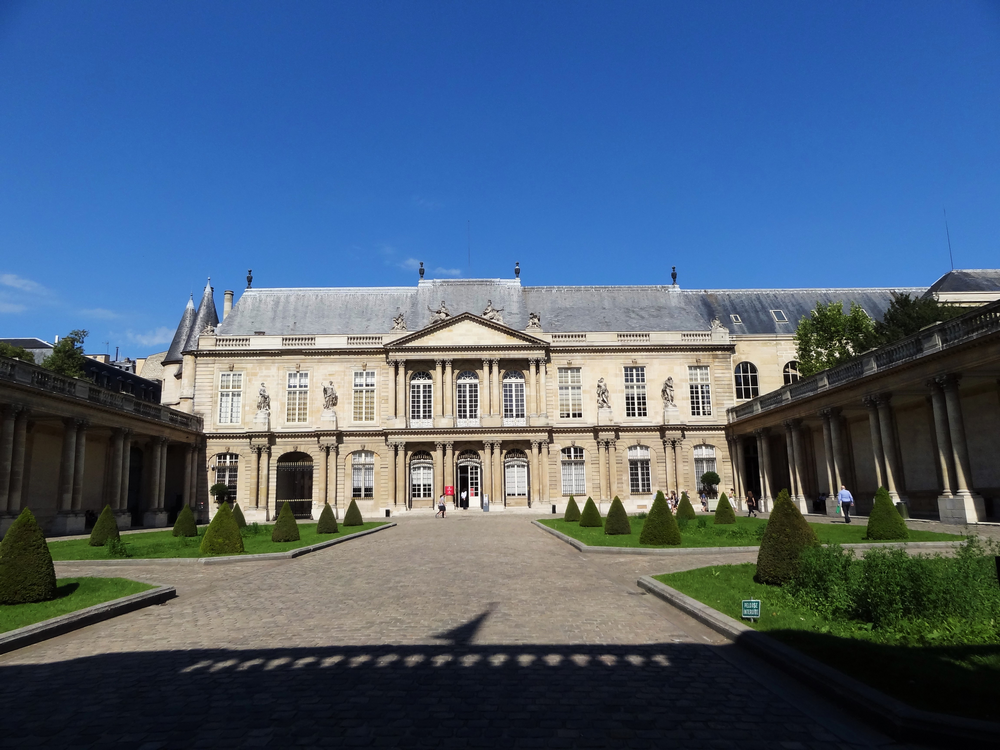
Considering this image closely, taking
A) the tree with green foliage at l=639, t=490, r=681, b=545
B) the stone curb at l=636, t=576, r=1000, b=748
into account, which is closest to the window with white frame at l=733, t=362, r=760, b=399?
the tree with green foliage at l=639, t=490, r=681, b=545

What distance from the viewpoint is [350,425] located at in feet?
135

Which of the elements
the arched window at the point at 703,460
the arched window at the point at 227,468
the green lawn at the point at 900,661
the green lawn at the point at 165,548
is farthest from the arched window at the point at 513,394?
the green lawn at the point at 900,661

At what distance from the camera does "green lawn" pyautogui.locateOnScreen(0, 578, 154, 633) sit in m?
8.82

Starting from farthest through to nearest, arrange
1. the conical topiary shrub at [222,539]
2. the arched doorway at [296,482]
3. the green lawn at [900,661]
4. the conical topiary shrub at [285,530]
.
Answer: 1. the arched doorway at [296,482]
2. the conical topiary shrub at [285,530]
3. the conical topiary shrub at [222,539]
4. the green lawn at [900,661]

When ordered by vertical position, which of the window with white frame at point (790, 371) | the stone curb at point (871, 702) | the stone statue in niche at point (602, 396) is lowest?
the stone curb at point (871, 702)

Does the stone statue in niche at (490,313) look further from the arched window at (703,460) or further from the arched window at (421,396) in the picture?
the arched window at (703,460)

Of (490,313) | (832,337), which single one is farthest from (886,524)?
(490,313)

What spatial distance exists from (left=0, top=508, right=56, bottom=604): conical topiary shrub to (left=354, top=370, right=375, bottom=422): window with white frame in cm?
3093

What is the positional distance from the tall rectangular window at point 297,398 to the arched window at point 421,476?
7129mm

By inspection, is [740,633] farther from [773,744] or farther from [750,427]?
[750,427]

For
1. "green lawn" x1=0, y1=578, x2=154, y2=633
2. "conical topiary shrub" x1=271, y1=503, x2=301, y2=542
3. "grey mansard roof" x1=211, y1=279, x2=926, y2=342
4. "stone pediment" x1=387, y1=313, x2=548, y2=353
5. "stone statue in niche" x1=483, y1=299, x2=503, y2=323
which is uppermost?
"grey mansard roof" x1=211, y1=279, x2=926, y2=342

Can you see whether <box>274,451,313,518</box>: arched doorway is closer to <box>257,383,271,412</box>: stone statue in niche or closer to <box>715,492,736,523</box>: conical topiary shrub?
<box>257,383,271,412</box>: stone statue in niche

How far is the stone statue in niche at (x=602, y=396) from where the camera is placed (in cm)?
4100

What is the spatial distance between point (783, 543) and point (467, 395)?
1261 inches
